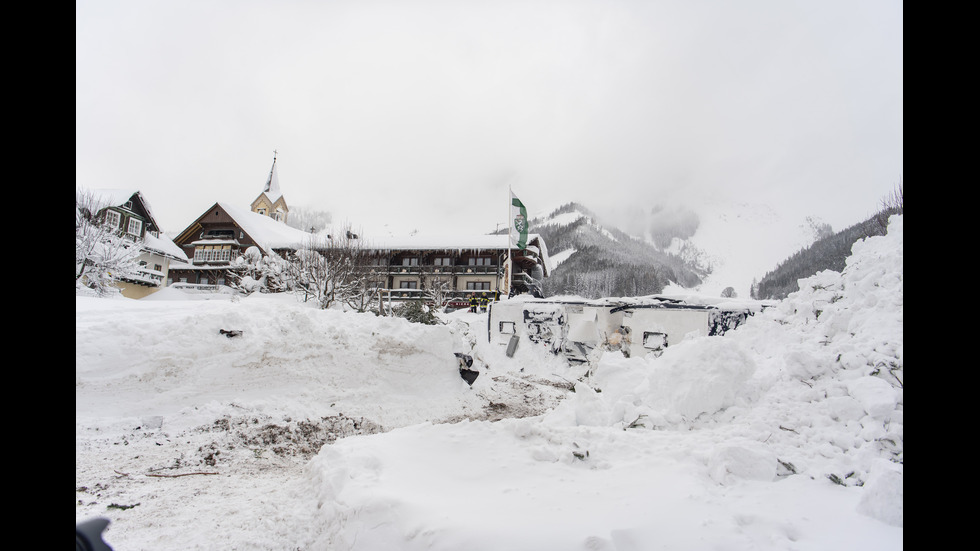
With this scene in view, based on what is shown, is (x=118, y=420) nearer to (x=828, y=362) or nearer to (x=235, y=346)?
(x=235, y=346)

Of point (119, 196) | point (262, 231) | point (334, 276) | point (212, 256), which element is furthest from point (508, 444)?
point (262, 231)

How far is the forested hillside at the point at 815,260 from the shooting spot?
16.3 m

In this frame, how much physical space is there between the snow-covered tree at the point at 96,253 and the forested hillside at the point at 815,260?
33467mm

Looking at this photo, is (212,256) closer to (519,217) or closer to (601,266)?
(519,217)

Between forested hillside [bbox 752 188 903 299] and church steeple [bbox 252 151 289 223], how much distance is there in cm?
→ 6929

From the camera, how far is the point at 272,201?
68.0 meters

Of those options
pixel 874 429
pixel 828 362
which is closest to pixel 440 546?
pixel 874 429

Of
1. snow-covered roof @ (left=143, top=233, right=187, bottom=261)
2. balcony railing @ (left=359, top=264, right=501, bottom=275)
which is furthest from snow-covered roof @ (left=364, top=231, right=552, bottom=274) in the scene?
snow-covered roof @ (left=143, top=233, right=187, bottom=261)

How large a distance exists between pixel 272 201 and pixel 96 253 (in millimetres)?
49785

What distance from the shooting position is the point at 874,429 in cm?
362

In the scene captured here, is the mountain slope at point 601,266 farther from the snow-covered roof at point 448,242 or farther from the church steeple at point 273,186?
the church steeple at point 273,186
